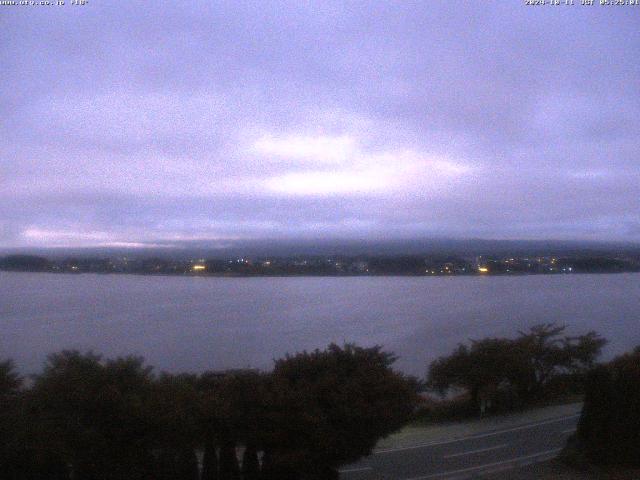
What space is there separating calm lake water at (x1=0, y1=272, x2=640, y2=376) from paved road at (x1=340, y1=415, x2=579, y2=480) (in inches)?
293

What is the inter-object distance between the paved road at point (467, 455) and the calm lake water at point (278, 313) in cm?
743

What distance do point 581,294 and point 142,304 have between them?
22677 millimetres

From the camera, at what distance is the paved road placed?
9656 millimetres

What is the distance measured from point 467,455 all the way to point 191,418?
520 cm

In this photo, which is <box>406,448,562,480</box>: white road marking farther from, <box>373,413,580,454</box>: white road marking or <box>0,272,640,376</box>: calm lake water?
<box>0,272,640,376</box>: calm lake water

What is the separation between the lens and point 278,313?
1054 inches

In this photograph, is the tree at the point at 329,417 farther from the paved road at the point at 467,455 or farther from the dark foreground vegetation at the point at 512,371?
the dark foreground vegetation at the point at 512,371

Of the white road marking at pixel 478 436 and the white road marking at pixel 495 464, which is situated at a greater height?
the white road marking at pixel 495 464

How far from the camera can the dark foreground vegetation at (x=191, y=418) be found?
738 cm

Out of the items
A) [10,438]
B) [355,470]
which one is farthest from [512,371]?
[10,438]

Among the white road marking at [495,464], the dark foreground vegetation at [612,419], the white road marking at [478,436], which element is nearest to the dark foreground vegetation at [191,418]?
the white road marking at [495,464]

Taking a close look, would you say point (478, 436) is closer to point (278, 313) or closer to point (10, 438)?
point (10, 438)

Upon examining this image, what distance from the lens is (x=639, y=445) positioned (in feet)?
30.1

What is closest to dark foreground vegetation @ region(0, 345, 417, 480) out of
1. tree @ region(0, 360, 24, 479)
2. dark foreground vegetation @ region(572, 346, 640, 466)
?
tree @ region(0, 360, 24, 479)
